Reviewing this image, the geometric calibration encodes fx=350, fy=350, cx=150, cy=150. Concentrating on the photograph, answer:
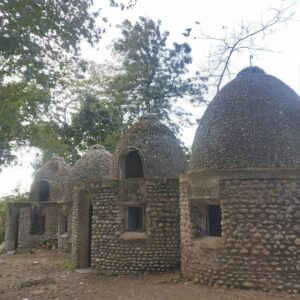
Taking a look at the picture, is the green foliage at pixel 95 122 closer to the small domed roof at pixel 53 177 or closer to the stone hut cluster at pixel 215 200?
the small domed roof at pixel 53 177

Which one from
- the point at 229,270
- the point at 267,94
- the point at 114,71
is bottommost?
the point at 229,270

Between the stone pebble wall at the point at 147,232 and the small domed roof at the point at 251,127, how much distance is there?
6.42ft

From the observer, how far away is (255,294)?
783 cm

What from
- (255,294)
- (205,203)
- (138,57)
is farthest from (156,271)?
(138,57)

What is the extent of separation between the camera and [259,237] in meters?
8.11

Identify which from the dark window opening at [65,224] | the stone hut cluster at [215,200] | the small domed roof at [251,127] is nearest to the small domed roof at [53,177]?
the dark window opening at [65,224]

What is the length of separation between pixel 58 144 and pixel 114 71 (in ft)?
43.9

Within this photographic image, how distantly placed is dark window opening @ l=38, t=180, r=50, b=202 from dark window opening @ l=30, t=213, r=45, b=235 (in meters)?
1.80

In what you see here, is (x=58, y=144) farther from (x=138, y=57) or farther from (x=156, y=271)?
(x=138, y=57)

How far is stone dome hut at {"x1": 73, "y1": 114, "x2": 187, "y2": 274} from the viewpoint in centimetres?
1136

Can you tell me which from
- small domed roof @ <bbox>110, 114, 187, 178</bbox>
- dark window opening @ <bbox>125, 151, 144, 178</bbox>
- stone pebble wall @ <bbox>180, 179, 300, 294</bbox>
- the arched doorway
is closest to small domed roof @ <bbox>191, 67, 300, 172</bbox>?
stone pebble wall @ <bbox>180, 179, 300, 294</bbox>

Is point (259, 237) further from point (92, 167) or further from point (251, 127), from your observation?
point (92, 167)

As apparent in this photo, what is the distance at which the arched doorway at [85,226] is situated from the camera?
13.2m

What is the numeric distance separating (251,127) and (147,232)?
4890 mm
